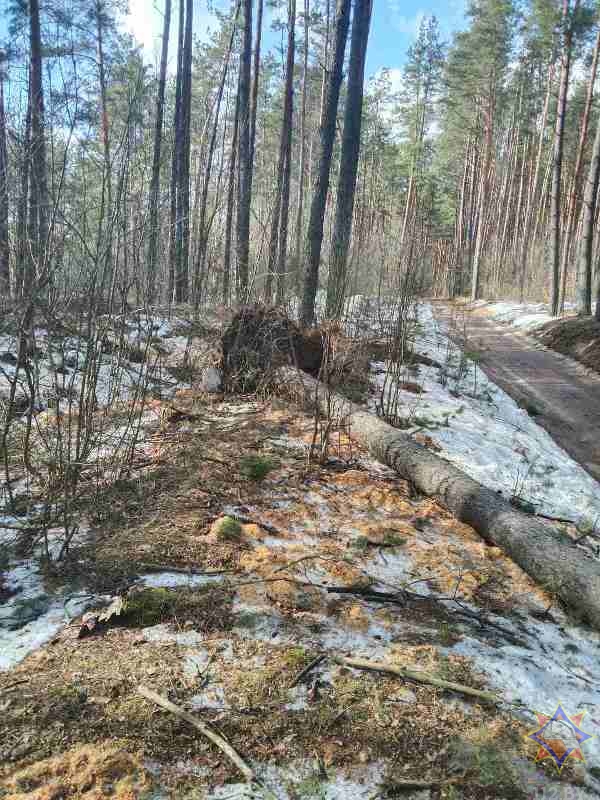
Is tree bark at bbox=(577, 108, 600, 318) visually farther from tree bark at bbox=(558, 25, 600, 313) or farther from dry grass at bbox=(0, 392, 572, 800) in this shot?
dry grass at bbox=(0, 392, 572, 800)

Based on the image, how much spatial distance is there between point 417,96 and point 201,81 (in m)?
13.4

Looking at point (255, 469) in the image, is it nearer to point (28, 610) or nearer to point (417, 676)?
point (28, 610)

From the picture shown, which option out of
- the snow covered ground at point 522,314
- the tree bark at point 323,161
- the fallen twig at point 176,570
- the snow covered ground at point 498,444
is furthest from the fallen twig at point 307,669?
the snow covered ground at point 522,314

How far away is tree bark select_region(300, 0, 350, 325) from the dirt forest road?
2993mm

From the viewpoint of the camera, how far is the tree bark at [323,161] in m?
7.95

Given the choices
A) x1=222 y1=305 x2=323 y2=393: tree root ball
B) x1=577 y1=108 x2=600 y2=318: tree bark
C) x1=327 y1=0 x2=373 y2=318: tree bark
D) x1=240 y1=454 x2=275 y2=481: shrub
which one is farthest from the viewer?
x1=577 y1=108 x2=600 y2=318: tree bark

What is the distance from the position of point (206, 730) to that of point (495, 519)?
2.22 meters

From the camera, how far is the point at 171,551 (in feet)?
8.44

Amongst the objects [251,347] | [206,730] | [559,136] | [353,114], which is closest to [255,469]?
[206,730]

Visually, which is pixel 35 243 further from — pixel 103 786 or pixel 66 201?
pixel 103 786

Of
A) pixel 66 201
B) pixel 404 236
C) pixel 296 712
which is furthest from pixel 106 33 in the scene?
pixel 296 712

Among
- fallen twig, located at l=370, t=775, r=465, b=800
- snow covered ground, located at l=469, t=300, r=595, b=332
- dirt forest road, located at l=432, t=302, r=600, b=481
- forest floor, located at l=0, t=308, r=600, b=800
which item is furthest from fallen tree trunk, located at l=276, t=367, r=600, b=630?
snow covered ground, located at l=469, t=300, r=595, b=332

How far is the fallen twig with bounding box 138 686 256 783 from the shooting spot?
1457mm

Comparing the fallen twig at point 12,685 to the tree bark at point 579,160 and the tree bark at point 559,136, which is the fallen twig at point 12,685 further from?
the tree bark at point 579,160
